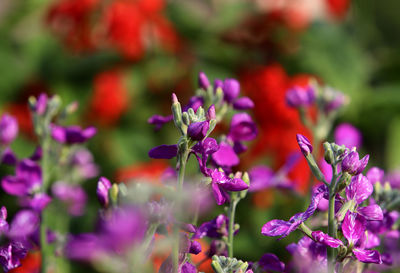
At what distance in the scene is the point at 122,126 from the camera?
7.56 feet

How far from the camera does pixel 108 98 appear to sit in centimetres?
210

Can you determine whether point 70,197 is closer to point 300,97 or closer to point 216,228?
point 300,97

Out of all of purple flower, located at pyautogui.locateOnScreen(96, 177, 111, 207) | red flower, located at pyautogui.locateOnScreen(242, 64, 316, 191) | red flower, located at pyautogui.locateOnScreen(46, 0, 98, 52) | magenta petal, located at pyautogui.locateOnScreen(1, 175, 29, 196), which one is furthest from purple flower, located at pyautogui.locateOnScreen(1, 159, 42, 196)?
red flower, located at pyautogui.locateOnScreen(46, 0, 98, 52)

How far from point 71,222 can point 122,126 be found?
72 centimetres

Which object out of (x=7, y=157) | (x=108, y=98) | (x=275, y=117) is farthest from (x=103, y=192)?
(x=108, y=98)

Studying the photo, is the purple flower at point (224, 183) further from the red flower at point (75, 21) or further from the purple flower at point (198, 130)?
the red flower at point (75, 21)

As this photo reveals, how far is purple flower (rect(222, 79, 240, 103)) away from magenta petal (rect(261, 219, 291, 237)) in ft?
0.61

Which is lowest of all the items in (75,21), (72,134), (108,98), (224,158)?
(224,158)

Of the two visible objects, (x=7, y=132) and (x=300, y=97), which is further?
(x=300, y=97)

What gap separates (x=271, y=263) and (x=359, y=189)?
0.09 metres

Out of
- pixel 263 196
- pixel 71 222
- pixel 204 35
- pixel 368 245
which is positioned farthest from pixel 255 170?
pixel 204 35

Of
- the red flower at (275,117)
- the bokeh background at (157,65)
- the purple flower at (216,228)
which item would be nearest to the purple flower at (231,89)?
the purple flower at (216,228)

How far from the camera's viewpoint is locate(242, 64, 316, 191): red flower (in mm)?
1655

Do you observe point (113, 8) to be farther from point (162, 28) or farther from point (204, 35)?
point (204, 35)
